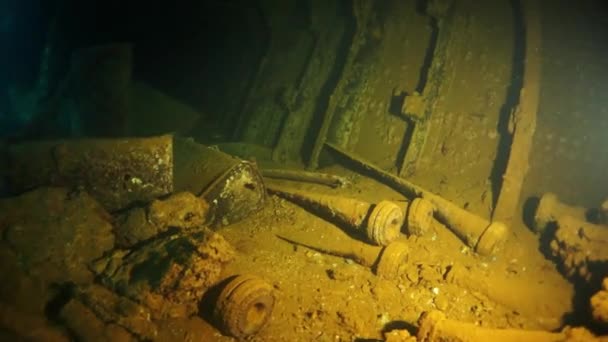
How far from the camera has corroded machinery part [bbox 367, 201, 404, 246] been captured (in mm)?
3975

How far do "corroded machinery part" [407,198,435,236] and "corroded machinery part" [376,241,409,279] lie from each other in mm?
472

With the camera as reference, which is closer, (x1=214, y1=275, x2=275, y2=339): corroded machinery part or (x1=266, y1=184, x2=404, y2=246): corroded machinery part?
(x1=214, y1=275, x2=275, y2=339): corroded machinery part

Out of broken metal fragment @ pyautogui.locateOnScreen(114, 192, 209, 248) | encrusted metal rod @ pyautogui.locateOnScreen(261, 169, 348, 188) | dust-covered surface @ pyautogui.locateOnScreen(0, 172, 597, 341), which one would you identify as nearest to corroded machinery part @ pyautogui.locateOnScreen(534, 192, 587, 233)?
dust-covered surface @ pyautogui.locateOnScreen(0, 172, 597, 341)

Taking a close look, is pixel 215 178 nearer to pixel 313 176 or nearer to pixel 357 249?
pixel 313 176

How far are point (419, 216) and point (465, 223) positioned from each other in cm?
60

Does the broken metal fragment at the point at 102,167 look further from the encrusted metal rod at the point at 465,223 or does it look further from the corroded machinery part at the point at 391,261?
the encrusted metal rod at the point at 465,223

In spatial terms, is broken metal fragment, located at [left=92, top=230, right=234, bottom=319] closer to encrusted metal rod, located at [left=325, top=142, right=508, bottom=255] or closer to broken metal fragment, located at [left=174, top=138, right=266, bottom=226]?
broken metal fragment, located at [left=174, top=138, right=266, bottom=226]

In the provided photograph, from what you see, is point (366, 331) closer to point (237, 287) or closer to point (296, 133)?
point (237, 287)

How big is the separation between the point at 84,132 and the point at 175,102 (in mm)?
1795

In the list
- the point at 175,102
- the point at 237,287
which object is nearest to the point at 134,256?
the point at 237,287

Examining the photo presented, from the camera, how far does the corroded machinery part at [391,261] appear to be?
12.6 feet

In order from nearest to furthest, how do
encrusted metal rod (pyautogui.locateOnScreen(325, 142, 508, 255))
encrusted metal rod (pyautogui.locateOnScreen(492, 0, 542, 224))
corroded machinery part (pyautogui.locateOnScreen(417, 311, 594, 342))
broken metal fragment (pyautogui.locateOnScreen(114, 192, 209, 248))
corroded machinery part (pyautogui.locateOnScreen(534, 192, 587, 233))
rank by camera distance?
corroded machinery part (pyautogui.locateOnScreen(417, 311, 594, 342)), broken metal fragment (pyautogui.locateOnScreen(114, 192, 209, 248)), encrusted metal rod (pyautogui.locateOnScreen(325, 142, 508, 255)), corroded machinery part (pyautogui.locateOnScreen(534, 192, 587, 233)), encrusted metal rod (pyautogui.locateOnScreen(492, 0, 542, 224))

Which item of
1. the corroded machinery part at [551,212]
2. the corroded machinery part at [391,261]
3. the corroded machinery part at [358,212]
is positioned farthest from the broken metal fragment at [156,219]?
the corroded machinery part at [551,212]

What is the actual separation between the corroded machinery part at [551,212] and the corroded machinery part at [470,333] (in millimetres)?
1891
